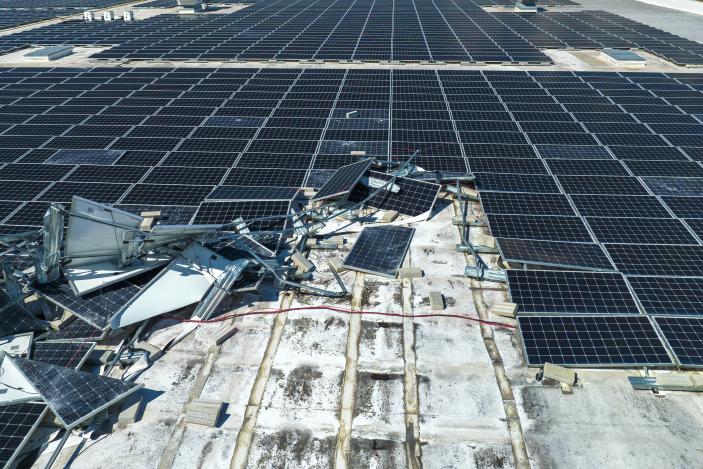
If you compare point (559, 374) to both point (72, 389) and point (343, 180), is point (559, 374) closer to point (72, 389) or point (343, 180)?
point (343, 180)

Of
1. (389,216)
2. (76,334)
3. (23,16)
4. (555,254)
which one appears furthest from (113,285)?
(23,16)

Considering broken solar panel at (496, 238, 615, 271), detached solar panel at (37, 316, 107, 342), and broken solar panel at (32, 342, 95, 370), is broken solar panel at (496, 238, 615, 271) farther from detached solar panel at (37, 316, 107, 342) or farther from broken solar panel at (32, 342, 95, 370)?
broken solar panel at (32, 342, 95, 370)

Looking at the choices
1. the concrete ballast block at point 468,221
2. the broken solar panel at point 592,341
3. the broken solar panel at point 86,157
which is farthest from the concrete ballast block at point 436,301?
the broken solar panel at point 86,157

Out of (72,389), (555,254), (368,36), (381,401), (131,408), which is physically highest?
(368,36)

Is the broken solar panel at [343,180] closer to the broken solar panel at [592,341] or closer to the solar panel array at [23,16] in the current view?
the broken solar panel at [592,341]

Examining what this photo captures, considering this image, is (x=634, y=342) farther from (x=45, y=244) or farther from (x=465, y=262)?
(x=45, y=244)

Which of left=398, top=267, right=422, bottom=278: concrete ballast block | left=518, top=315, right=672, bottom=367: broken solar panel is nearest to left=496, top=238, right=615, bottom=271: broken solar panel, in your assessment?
left=518, top=315, right=672, bottom=367: broken solar panel
